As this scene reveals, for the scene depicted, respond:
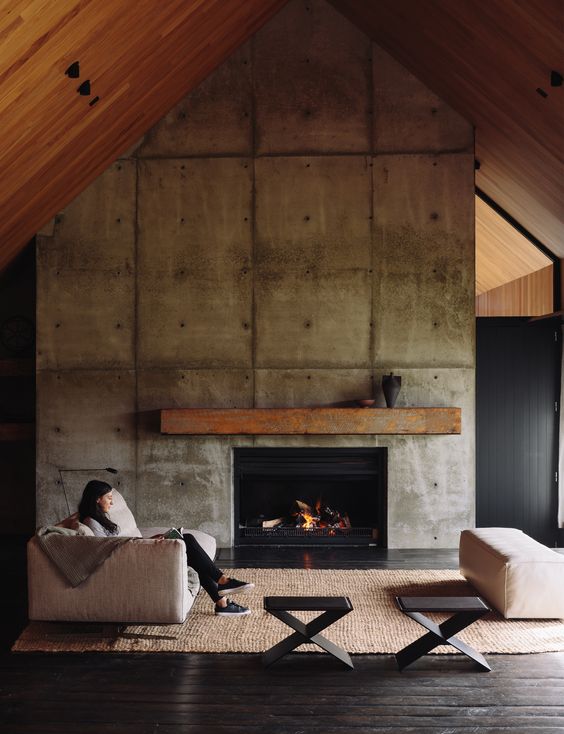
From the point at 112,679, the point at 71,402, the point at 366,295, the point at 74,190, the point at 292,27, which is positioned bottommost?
the point at 112,679

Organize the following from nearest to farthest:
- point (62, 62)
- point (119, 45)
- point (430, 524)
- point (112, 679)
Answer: point (112, 679) → point (62, 62) → point (119, 45) → point (430, 524)

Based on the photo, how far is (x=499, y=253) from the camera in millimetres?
8031

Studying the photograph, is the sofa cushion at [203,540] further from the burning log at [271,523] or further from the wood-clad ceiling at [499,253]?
the wood-clad ceiling at [499,253]

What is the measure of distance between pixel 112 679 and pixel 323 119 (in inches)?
208

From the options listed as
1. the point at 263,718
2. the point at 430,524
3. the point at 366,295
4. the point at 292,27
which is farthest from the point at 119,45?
the point at 430,524

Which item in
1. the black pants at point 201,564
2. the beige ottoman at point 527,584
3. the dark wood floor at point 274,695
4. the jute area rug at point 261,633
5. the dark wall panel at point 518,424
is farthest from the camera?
the dark wall panel at point 518,424

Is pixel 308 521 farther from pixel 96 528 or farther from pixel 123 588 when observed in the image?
pixel 123 588

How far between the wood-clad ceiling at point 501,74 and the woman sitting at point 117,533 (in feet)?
13.2

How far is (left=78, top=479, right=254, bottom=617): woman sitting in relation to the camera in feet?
15.8

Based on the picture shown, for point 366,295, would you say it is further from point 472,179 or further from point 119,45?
point 119,45

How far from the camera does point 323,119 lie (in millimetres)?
6930

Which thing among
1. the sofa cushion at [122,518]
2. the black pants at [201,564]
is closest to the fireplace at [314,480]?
the sofa cushion at [122,518]

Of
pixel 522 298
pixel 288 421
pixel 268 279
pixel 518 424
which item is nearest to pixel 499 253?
pixel 522 298

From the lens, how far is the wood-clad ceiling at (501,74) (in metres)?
4.71
